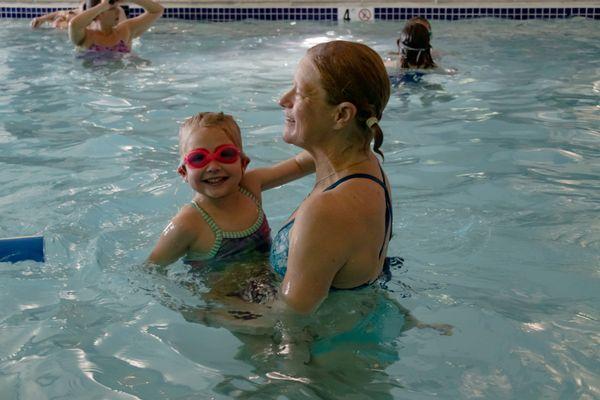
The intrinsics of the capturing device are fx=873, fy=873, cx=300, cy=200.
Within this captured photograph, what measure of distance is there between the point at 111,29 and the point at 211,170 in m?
6.94

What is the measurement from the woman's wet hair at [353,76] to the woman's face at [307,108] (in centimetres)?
3

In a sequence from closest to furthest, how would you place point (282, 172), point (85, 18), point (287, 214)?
point (282, 172) → point (287, 214) → point (85, 18)

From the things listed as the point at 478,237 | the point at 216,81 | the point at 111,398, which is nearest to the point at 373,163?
the point at 111,398

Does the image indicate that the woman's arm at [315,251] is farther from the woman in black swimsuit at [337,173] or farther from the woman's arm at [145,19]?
the woman's arm at [145,19]

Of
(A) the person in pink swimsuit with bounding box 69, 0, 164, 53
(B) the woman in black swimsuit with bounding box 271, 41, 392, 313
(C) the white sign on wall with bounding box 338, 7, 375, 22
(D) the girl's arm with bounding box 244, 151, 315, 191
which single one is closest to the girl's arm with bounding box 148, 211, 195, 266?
(D) the girl's arm with bounding box 244, 151, 315, 191

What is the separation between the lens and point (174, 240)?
3336 mm

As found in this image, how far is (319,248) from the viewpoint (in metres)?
2.70

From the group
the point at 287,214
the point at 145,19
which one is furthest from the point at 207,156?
the point at 145,19

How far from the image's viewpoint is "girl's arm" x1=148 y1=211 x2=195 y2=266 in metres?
3.33

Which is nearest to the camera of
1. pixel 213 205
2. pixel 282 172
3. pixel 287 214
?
pixel 213 205

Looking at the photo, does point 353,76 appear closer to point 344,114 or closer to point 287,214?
point 344,114

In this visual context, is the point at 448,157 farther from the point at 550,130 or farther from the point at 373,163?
the point at 373,163

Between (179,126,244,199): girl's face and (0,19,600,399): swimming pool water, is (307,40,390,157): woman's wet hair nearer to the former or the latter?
(179,126,244,199): girl's face

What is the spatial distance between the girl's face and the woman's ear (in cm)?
65
